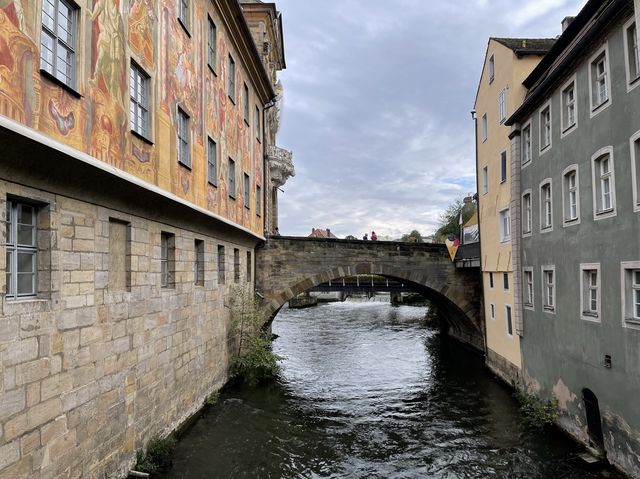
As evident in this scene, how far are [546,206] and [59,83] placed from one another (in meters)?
10.4

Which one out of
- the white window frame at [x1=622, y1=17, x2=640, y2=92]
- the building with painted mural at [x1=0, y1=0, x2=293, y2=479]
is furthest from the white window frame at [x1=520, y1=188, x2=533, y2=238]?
the building with painted mural at [x1=0, y1=0, x2=293, y2=479]

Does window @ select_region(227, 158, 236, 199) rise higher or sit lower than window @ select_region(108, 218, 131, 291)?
higher

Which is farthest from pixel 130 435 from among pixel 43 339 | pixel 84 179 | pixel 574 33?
pixel 574 33

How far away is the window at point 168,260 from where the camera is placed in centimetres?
1002

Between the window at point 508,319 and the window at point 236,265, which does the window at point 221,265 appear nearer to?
the window at point 236,265

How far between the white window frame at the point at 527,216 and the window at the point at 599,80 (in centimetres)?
379

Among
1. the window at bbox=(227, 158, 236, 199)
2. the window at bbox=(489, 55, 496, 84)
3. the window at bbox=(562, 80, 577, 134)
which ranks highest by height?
the window at bbox=(489, 55, 496, 84)

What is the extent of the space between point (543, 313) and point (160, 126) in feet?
31.6

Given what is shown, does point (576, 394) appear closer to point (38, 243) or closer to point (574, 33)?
point (574, 33)

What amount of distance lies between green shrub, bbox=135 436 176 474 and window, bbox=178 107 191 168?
539 centimetres

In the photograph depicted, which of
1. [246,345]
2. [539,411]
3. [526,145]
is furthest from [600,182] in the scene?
[246,345]

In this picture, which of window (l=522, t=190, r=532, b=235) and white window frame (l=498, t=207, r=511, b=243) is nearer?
window (l=522, t=190, r=532, b=235)

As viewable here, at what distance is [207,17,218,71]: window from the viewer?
40.9 ft

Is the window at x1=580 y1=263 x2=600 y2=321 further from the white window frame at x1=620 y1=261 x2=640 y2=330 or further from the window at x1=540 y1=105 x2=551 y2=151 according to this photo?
the window at x1=540 y1=105 x2=551 y2=151
